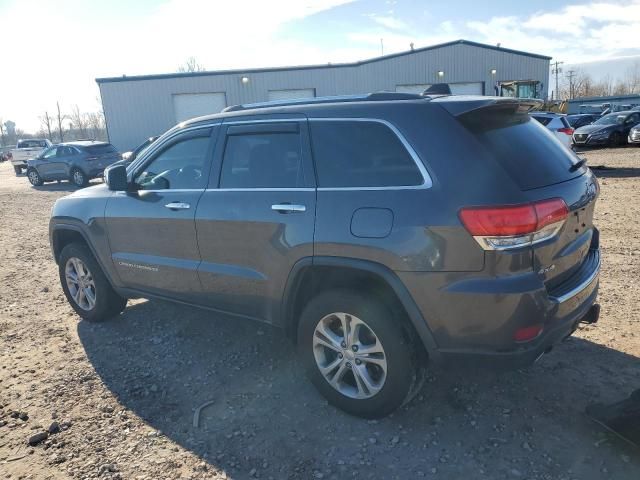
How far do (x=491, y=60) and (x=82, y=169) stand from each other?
24.8 metres

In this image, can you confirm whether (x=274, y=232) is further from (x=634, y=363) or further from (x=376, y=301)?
(x=634, y=363)

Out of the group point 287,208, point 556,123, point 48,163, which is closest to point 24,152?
point 48,163

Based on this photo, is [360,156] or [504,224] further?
[360,156]

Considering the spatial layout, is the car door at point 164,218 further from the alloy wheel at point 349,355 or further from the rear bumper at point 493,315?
the rear bumper at point 493,315

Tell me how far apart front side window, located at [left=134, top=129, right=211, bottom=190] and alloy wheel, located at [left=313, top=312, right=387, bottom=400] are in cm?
145

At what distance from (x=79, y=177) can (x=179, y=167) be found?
54.1ft

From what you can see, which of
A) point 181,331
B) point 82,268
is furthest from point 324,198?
point 82,268

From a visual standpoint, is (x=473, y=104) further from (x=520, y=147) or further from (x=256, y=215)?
(x=256, y=215)

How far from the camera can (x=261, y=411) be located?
3.27 meters

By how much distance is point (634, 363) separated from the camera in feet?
11.5

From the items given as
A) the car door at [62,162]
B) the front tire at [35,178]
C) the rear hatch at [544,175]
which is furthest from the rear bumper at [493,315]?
the front tire at [35,178]

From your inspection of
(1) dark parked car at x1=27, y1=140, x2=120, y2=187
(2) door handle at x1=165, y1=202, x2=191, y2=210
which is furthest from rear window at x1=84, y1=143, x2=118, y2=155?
(2) door handle at x1=165, y1=202, x2=191, y2=210

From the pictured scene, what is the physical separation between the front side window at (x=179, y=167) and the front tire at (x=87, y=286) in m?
1.09

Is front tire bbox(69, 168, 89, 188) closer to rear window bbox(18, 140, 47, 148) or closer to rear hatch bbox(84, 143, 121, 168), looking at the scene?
rear hatch bbox(84, 143, 121, 168)
